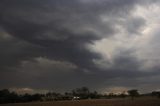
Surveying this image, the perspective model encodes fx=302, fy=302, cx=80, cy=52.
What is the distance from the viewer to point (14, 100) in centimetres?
19975

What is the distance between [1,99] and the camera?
7402 inches

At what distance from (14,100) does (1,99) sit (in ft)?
43.4
